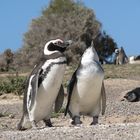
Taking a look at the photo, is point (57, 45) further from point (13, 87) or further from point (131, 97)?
point (13, 87)

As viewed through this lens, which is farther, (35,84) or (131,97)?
(131,97)

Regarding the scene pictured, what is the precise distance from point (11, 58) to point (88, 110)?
33.3 metres

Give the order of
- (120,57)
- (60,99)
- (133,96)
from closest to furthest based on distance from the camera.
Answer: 1. (60,99)
2. (133,96)
3. (120,57)

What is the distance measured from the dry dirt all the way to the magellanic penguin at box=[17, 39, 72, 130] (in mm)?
372

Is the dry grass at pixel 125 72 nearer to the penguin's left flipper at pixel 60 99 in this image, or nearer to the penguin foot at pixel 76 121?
the penguin's left flipper at pixel 60 99

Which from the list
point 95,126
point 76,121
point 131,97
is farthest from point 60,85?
point 131,97

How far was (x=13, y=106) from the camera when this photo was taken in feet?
54.3

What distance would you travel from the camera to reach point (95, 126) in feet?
28.0

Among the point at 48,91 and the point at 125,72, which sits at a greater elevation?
the point at 48,91

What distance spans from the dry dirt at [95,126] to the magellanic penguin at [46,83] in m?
0.37

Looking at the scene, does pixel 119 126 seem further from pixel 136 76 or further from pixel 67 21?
pixel 67 21

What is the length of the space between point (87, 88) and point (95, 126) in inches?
43.5

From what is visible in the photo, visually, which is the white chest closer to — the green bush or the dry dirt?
the dry dirt

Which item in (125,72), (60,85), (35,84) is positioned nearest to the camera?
(35,84)
